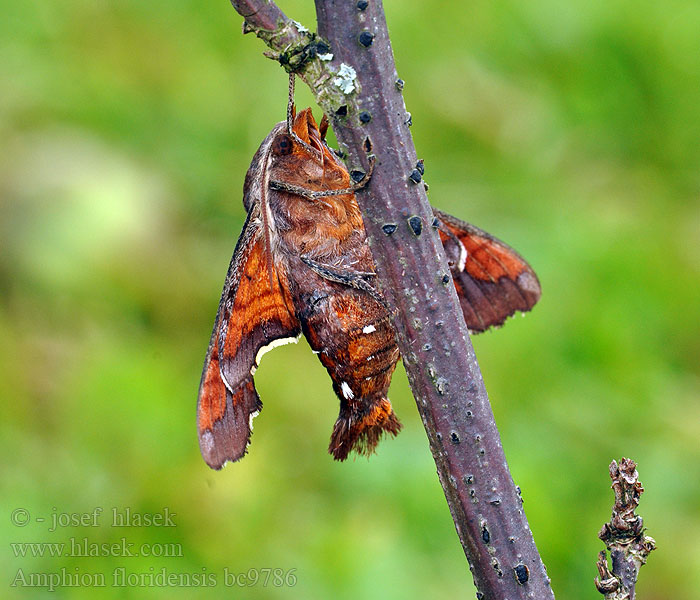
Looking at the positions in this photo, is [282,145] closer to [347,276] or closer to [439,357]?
[347,276]

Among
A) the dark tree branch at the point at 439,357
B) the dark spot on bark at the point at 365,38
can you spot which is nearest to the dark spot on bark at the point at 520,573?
the dark tree branch at the point at 439,357

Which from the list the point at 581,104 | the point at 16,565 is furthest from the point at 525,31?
the point at 16,565

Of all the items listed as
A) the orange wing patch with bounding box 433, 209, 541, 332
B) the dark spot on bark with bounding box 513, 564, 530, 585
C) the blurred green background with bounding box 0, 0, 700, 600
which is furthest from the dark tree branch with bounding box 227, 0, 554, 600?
the blurred green background with bounding box 0, 0, 700, 600

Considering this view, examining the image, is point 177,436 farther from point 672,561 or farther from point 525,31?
point 525,31

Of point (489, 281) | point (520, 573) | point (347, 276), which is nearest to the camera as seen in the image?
point (520, 573)

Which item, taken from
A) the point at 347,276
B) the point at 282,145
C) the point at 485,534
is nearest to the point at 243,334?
the point at 347,276

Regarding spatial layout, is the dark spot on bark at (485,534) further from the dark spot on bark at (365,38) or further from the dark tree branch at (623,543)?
the dark spot on bark at (365,38)
